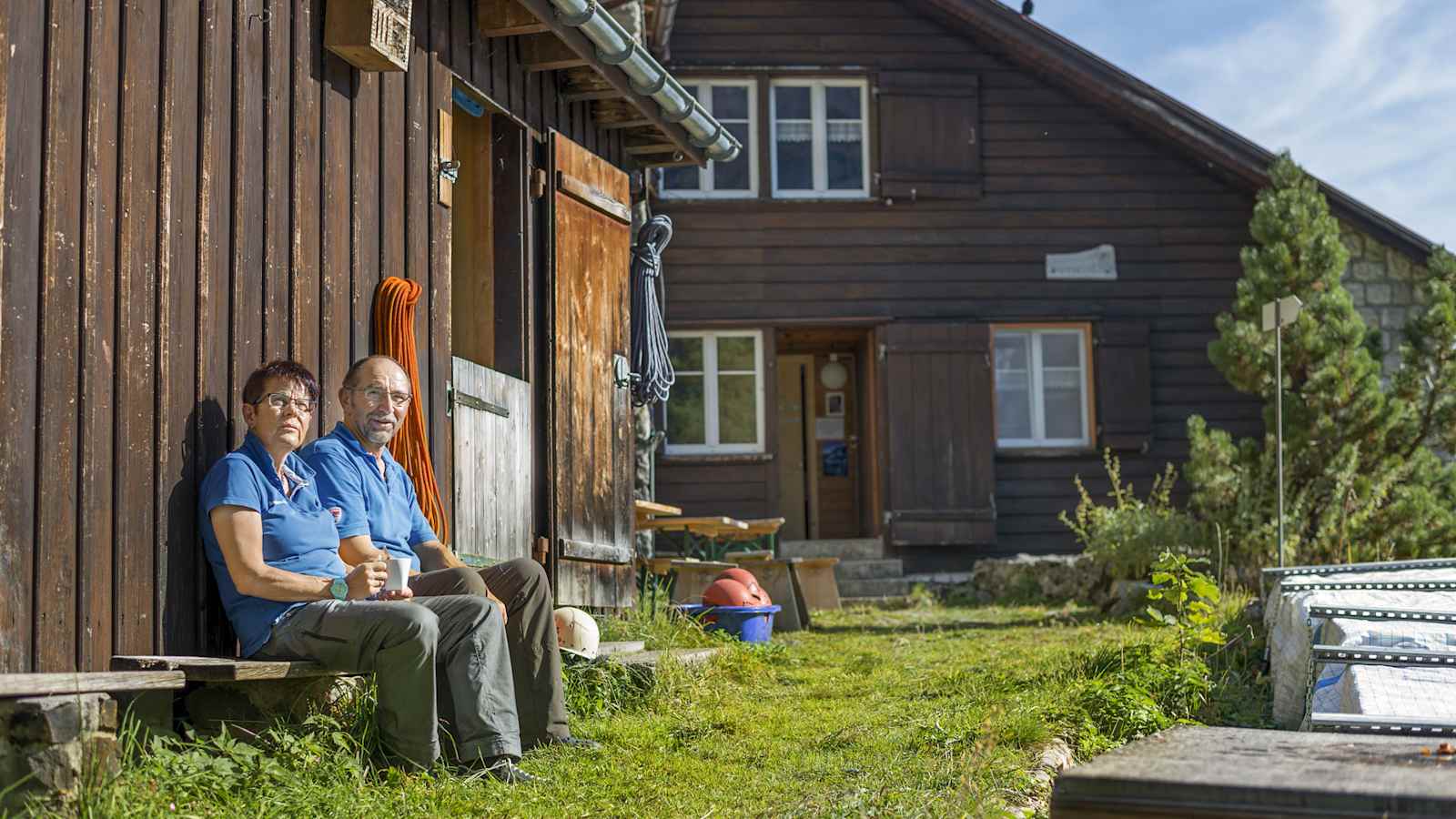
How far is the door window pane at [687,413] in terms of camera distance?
12773mm

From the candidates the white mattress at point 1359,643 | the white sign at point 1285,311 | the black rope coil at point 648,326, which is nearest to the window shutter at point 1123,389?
the white sign at point 1285,311

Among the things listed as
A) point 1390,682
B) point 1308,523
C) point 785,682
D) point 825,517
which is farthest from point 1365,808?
point 825,517

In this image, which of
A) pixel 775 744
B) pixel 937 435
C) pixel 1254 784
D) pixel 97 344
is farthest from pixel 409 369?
pixel 937 435

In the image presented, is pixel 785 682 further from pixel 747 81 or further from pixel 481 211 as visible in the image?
pixel 747 81

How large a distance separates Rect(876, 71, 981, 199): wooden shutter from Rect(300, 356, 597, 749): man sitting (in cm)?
863

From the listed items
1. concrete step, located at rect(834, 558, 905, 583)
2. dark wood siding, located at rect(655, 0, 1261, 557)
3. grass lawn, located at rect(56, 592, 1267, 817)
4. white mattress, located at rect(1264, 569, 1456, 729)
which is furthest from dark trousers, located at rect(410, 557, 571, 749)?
dark wood siding, located at rect(655, 0, 1261, 557)

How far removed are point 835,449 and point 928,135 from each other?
3.12 metres

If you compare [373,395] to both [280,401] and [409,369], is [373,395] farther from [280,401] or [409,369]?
[409,369]

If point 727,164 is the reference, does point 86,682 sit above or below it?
below

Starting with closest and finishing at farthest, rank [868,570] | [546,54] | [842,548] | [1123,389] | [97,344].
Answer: [97,344], [546,54], [868,570], [842,548], [1123,389]

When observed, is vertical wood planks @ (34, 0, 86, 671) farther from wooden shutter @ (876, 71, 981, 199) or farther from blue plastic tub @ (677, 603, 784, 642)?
wooden shutter @ (876, 71, 981, 199)

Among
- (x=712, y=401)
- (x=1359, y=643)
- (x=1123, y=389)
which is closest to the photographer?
(x=1359, y=643)

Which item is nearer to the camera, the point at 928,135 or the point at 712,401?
the point at 712,401

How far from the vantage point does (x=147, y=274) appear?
13.2 ft
